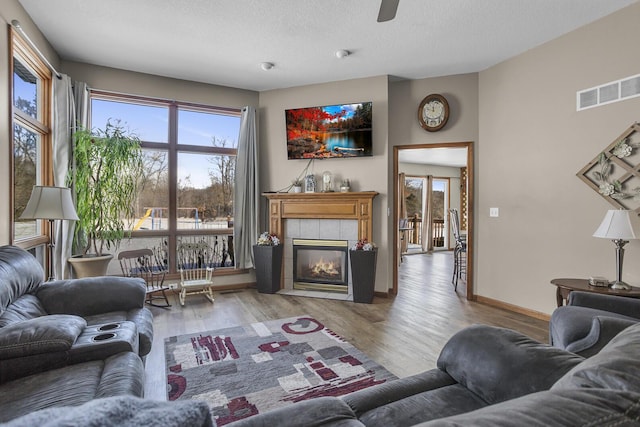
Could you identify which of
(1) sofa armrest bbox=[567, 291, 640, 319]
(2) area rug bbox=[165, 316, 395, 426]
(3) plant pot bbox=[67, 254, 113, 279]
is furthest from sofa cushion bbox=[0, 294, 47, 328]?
(1) sofa armrest bbox=[567, 291, 640, 319]

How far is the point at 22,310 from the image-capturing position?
6.50ft

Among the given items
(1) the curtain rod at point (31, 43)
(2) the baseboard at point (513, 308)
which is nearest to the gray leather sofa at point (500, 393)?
(2) the baseboard at point (513, 308)

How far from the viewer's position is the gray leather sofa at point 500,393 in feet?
2.01

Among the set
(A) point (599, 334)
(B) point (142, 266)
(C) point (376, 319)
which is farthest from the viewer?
(B) point (142, 266)

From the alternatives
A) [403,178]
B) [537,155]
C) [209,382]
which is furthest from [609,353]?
[403,178]

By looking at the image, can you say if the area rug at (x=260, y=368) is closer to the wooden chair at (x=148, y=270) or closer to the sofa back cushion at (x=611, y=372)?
the wooden chair at (x=148, y=270)

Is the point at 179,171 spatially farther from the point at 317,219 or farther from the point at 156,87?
the point at 317,219

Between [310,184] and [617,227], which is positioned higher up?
[310,184]

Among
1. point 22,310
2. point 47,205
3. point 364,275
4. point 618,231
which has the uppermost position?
point 47,205

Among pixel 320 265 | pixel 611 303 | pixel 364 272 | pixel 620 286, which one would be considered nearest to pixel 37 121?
pixel 320 265

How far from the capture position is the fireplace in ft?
15.7

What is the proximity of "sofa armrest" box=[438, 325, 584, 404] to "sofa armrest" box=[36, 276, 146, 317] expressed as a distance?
225cm

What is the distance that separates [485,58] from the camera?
400 cm

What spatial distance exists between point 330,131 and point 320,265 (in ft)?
6.52
